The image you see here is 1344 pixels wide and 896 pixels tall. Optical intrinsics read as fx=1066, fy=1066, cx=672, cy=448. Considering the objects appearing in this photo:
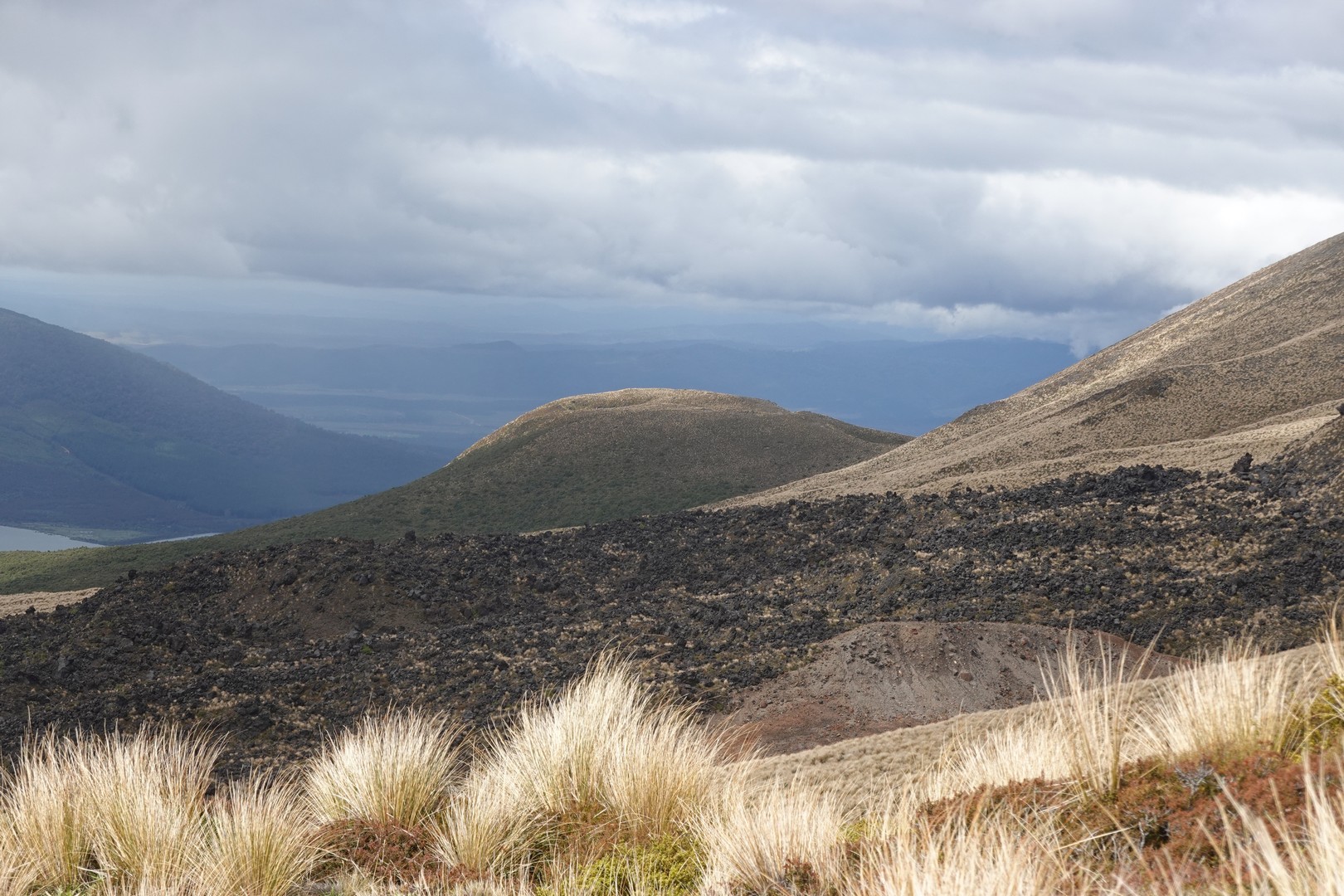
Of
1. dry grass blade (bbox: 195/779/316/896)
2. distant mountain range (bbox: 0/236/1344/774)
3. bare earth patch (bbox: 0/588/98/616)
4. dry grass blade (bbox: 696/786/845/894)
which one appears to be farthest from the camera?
bare earth patch (bbox: 0/588/98/616)

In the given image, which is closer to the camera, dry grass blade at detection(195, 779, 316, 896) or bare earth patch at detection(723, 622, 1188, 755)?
dry grass blade at detection(195, 779, 316, 896)

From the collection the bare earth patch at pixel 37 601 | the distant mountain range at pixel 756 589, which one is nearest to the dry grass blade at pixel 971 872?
the distant mountain range at pixel 756 589

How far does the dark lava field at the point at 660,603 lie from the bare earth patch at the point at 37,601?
3494 millimetres

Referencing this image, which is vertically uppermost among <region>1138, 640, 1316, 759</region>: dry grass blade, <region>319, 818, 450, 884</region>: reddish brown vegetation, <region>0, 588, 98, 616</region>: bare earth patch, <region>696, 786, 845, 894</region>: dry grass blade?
<region>1138, 640, 1316, 759</region>: dry grass blade

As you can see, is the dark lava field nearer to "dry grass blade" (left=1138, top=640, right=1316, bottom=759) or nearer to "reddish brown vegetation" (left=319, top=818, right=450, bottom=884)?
"reddish brown vegetation" (left=319, top=818, right=450, bottom=884)

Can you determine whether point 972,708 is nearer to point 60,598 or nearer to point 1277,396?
point 60,598

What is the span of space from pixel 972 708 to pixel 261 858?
1015 cm

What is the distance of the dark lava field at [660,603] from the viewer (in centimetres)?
1593

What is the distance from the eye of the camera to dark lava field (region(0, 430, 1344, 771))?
15.9 meters

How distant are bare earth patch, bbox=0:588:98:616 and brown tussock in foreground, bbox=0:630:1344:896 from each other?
2161 cm

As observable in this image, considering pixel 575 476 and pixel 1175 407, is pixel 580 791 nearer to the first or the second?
pixel 1175 407

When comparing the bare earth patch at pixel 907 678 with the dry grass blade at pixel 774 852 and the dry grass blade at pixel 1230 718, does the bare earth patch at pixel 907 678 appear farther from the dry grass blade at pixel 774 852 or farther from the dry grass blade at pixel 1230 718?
the dry grass blade at pixel 774 852

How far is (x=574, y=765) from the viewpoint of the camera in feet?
24.4

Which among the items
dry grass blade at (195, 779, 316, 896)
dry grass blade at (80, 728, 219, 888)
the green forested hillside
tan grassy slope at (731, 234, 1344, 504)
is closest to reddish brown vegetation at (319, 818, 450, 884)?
dry grass blade at (195, 779, 316, 896)
